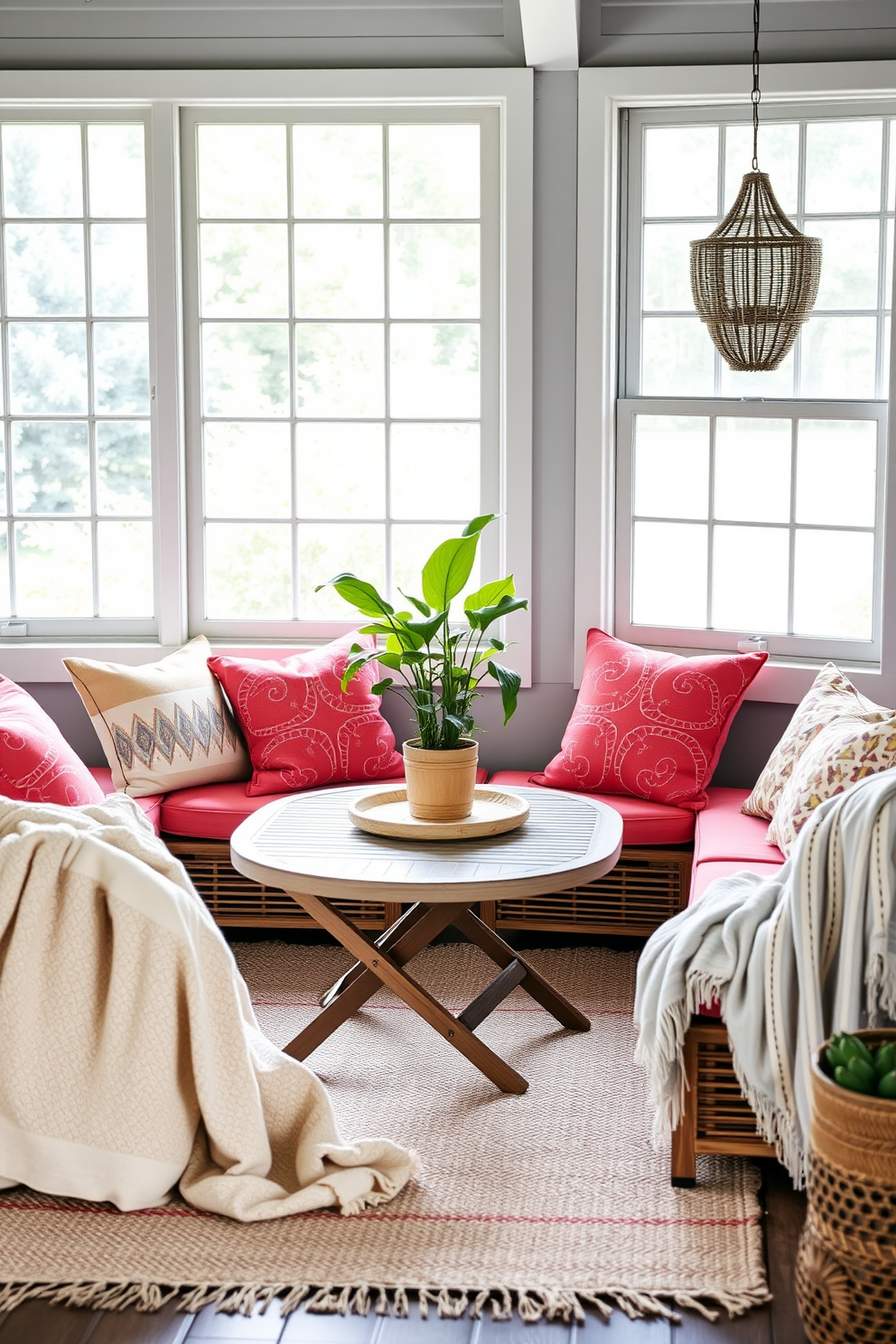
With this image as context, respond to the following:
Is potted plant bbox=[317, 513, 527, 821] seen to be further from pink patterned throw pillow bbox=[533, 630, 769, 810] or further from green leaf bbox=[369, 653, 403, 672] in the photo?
pink patterned throw pillow bbox=[533, 630, 769, 810]

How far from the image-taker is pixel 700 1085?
2828 mm

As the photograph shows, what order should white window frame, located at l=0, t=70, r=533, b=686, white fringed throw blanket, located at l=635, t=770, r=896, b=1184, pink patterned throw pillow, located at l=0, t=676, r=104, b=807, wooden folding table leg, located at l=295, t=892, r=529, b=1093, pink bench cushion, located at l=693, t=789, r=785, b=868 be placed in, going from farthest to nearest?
white window frame, located at l=0, t=70, r=533, b=686, pink patterned throw pillow, located at l=0, t=676, r=104, b=807, pink bench cushion, located at l=693, t=789, r=785, b=868, wooden folding table leg, located at l=295, t=892, r=529, b=1093, white fringed throw blanket, located at l=635, t=770, r=896, b=1184

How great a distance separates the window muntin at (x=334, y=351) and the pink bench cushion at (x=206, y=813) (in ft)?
2.60

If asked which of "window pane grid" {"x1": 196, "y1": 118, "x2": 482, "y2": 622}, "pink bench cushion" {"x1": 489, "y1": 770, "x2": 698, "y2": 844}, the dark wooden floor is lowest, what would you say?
the dark wooden floor

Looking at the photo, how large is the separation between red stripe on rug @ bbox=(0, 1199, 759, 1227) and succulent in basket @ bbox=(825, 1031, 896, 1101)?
588 millimetres

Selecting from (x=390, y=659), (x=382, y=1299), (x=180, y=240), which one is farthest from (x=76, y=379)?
(x=382, y=1299)

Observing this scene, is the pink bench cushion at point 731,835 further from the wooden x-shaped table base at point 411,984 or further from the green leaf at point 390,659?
the green leaf at point 390,659

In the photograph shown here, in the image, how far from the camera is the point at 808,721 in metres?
3.87

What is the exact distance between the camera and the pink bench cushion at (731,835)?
141 inches

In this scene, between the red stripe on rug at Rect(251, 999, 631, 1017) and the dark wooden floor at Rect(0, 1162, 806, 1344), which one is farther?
the red stripe on rug at Rect(251, 999, 631, 1017)

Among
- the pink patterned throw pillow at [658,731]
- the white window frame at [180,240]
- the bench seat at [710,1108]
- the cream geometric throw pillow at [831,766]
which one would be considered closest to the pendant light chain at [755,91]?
the white window frame at [180,240]

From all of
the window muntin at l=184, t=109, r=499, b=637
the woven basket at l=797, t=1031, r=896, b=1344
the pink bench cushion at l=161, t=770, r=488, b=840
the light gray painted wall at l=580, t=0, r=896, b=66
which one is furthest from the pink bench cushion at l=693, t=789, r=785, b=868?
the light gray painted wall at l=580, t=0, r=896, b=66

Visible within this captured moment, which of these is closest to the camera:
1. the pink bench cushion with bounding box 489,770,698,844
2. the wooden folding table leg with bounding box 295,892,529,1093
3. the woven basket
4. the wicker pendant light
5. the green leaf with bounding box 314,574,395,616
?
the woven basket

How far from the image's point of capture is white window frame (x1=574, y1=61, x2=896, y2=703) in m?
4.33
